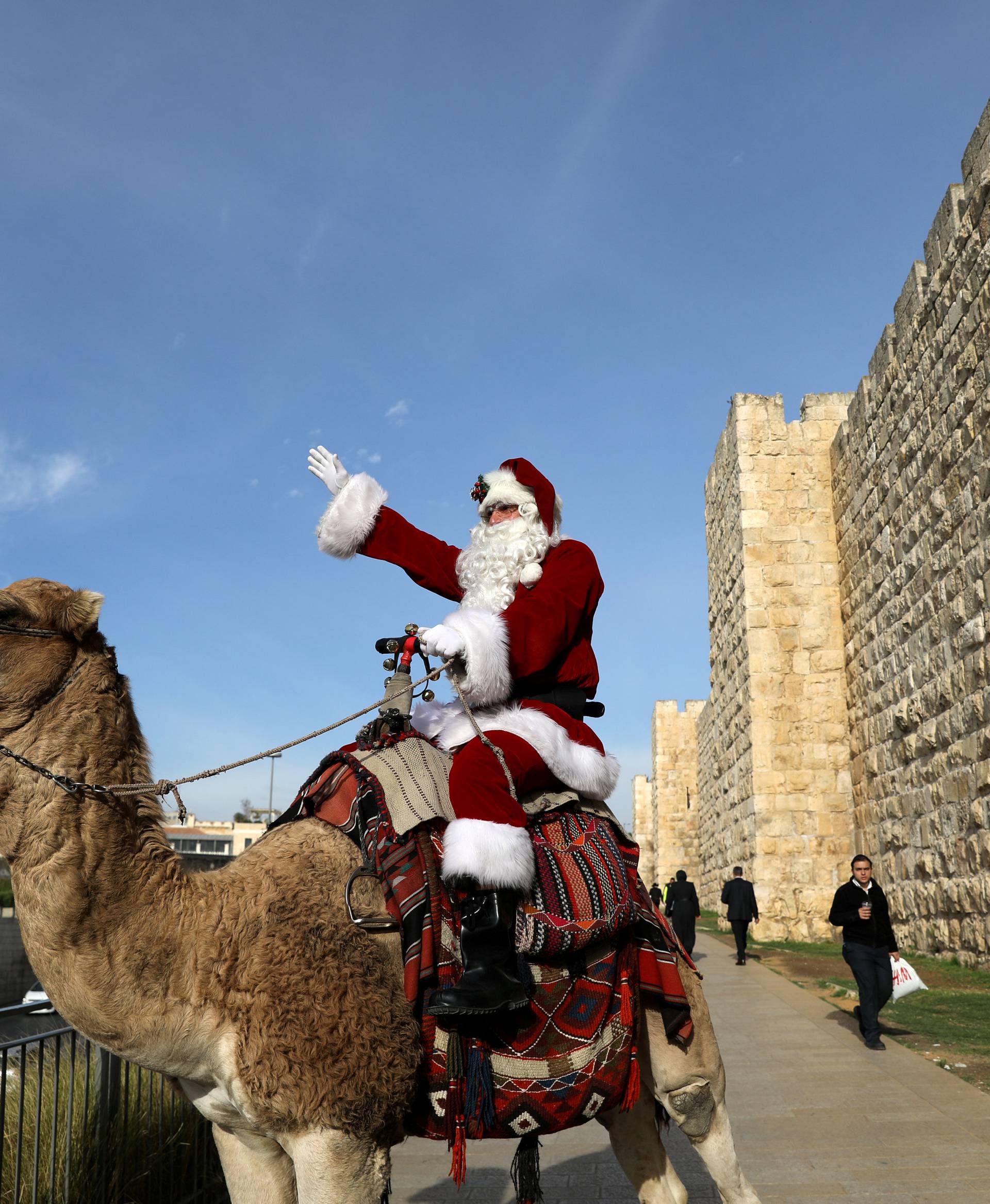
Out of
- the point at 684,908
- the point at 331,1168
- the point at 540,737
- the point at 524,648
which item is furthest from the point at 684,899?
the point at 331,1168

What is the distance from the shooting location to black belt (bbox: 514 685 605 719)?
349cm

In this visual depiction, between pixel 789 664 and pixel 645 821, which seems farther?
pixel 645 821

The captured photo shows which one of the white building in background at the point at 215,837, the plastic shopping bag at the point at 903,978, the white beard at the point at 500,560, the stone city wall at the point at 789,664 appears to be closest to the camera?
the white beard at the point at 500,560

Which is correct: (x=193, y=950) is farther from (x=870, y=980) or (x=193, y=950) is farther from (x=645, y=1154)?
(x=870, y=980)

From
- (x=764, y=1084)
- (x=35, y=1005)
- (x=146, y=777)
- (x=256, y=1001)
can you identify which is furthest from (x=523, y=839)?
(x=764, y=1084)

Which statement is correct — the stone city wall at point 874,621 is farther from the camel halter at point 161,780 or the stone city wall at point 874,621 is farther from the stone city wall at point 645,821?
the stone city wall at point 645,821

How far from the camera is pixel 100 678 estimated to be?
2.71 m

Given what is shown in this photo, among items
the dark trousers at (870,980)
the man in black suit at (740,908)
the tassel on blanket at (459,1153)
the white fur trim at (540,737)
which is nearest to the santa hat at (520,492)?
the white fur trim at (540,737)

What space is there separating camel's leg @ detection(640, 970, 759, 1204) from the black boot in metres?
0.71

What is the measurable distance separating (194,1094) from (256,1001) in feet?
1.44

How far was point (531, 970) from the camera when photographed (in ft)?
9.54

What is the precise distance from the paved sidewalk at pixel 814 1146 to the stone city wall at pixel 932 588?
3624 mm

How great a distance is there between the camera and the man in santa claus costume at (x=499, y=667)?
2.80m

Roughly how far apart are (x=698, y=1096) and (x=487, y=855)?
124 centimetres
